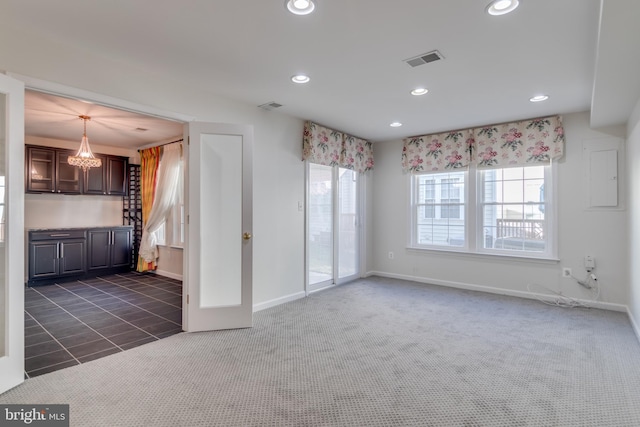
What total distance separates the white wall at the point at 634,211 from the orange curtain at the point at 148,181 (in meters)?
6.66

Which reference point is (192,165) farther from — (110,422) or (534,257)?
(534,257)

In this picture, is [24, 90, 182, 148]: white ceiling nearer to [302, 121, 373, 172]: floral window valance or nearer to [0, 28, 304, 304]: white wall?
[0, 28, 304, 304]: white wall

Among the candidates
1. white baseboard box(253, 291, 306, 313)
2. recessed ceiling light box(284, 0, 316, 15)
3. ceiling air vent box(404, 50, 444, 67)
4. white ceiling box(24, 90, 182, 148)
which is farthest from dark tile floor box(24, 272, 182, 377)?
ceiling air vent box(404, 50, 444, 67)

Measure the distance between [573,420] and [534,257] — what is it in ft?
10.1

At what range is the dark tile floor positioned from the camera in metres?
2.83

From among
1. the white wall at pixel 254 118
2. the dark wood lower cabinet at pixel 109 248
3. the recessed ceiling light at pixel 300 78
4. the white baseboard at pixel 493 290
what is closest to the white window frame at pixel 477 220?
the white baseboard at pixel 493 290

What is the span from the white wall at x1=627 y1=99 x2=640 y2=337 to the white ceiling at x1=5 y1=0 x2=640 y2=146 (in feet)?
0.79

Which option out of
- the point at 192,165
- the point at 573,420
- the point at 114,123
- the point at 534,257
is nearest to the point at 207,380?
the point at 192,165

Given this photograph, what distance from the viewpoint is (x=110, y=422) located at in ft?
6.21

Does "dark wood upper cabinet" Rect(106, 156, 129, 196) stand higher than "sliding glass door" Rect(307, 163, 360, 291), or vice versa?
"dark wood upper cabinet" Rect(106, 156, 129, 196)

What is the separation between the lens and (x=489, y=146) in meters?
4.87

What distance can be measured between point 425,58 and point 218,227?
250cm

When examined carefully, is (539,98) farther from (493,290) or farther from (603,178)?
(493,290)

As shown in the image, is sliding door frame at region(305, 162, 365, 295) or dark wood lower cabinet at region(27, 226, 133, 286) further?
dark wood lower cabinet at region(27, 226, 133, 286)
